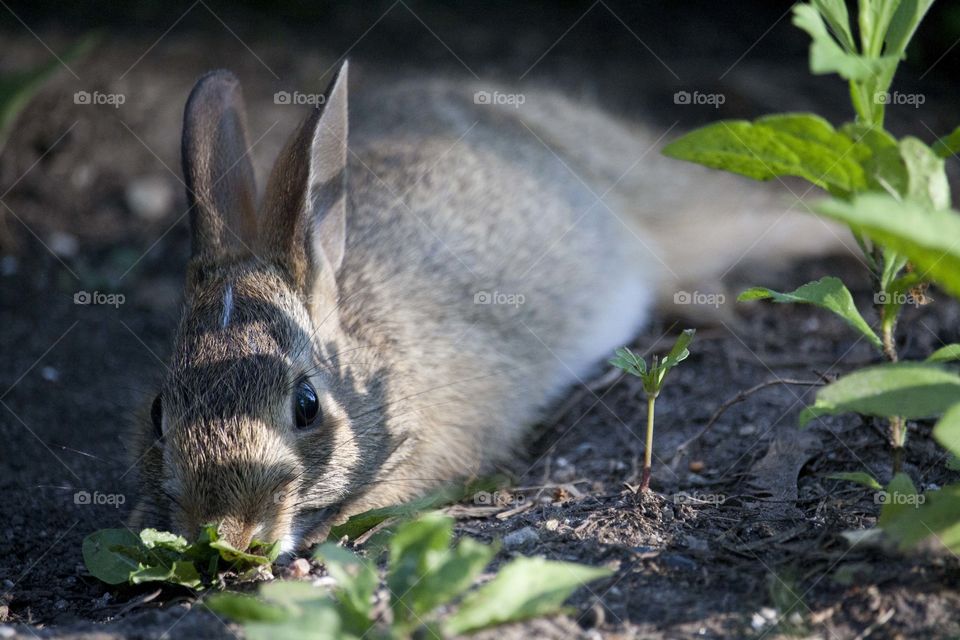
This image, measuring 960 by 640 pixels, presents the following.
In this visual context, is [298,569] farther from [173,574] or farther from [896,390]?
[896,390]

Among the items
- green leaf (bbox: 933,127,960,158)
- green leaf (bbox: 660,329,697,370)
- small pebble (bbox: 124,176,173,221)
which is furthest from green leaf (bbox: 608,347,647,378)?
small pebble (bbox: 124,176,173,221)

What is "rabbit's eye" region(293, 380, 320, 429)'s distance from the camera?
403 cm

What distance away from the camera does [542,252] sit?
6168mm

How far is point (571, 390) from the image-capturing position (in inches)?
231

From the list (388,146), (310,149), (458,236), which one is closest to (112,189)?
(388,146)

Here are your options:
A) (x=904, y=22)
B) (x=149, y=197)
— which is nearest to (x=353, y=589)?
(x=904, y=22)

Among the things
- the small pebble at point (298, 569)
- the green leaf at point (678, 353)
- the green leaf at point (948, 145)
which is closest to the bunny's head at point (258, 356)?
the small pebble at point (298, 569)

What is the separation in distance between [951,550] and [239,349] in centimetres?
267

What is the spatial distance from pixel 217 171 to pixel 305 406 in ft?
4.80

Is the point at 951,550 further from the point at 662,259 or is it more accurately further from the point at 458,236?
the point at 662,259

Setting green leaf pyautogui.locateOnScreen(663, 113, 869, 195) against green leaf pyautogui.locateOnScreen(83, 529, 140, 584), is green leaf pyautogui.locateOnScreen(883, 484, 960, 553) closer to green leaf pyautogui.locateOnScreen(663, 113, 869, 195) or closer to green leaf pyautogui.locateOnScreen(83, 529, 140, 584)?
green leaf pyautogui.locateOnScreen(663, 113, 869, 195)

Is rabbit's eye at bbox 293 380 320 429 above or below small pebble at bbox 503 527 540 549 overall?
above

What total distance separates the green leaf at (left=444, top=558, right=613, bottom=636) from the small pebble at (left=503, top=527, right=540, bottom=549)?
1007 mm

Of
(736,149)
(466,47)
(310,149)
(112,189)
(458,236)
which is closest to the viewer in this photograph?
(736,149)
